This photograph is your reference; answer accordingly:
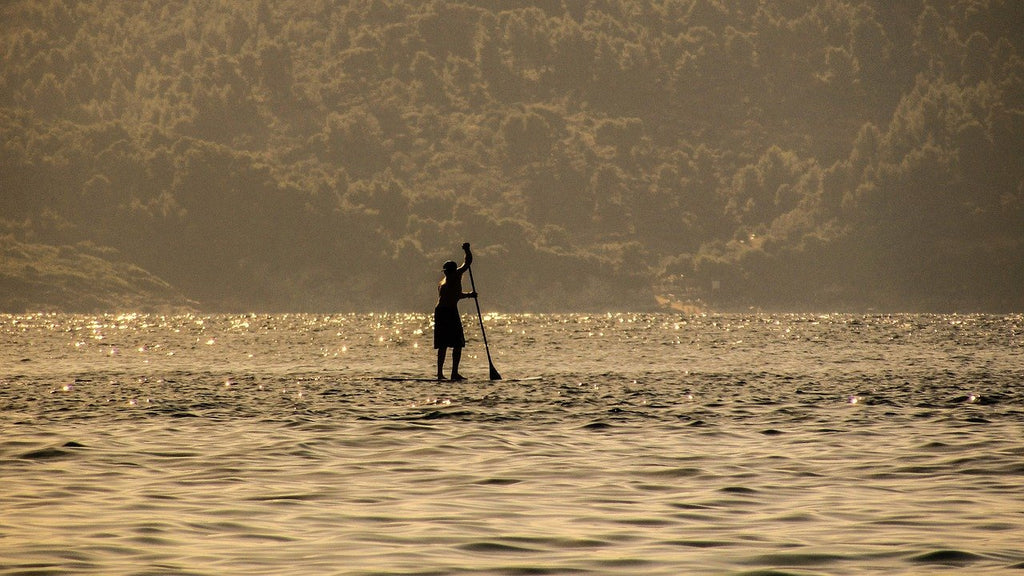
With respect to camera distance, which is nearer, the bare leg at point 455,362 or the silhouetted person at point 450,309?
the silhouetted person at point 450,309

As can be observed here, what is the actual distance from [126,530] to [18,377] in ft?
78.2

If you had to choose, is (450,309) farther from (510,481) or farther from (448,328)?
(510,481)

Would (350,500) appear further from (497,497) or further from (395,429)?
(395,429)

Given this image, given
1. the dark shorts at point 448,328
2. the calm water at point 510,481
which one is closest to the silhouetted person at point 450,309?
the dark shorts at point 448,328

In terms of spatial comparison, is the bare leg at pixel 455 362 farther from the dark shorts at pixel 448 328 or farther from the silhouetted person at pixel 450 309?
the dark shorts at pixel 448 328

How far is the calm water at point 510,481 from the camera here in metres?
8.95

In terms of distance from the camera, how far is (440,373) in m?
29.1

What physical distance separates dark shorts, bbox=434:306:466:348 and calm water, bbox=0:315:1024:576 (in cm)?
180

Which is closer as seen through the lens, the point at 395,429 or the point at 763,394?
the point at 395,429

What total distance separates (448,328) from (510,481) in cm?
1506

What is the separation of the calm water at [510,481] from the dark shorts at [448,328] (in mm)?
1799

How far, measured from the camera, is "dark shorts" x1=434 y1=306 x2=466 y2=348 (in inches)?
1086

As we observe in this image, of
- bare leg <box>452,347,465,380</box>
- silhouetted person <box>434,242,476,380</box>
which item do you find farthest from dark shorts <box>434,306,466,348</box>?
bare leg <box>452,347,465,380</box>

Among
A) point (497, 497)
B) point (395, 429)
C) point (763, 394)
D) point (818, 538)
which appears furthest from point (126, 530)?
point (763, 394)
